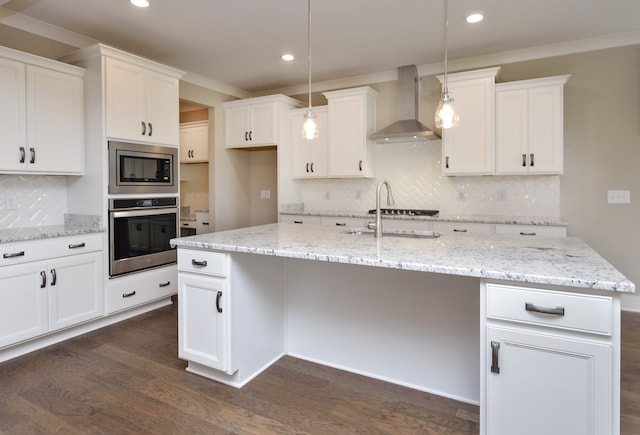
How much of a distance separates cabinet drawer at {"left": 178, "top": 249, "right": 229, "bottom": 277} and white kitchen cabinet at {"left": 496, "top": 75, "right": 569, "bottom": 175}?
3005 millimetres

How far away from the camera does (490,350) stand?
1529 mm

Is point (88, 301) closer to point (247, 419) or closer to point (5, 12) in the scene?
point (247, 419)

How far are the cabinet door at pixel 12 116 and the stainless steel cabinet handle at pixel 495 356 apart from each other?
3.46 m

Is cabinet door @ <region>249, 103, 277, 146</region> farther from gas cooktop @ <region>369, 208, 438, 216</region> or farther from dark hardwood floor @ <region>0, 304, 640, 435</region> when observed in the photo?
dark hardwood floor @ <region>0, 304, 640, 435</region>

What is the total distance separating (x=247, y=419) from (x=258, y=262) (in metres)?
0.89

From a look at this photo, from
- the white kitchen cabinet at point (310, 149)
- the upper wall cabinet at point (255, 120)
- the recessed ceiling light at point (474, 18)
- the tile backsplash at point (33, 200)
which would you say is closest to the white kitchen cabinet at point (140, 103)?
the tile backsplash at point (33, 200)

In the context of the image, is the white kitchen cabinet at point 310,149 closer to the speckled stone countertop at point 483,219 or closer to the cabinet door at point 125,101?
the speckled stone countertop at point 483,219

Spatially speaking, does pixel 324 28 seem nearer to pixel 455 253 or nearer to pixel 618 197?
pixel 455 253

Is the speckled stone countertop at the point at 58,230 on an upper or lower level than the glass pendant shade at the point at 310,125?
lower

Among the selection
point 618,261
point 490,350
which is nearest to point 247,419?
point 490,350

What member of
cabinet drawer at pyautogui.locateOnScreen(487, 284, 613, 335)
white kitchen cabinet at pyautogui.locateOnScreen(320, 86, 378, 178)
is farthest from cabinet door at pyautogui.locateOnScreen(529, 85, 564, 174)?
cabinet drawer at pyautogui.locateOnScreen(487, 284, 613, 335)

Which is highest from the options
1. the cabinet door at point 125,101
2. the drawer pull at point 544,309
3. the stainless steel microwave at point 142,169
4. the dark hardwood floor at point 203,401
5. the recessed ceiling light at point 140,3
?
the recessed ceiling light at point 140,3

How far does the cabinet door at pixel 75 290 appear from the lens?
291 cm

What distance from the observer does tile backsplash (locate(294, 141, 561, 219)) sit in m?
4.02
